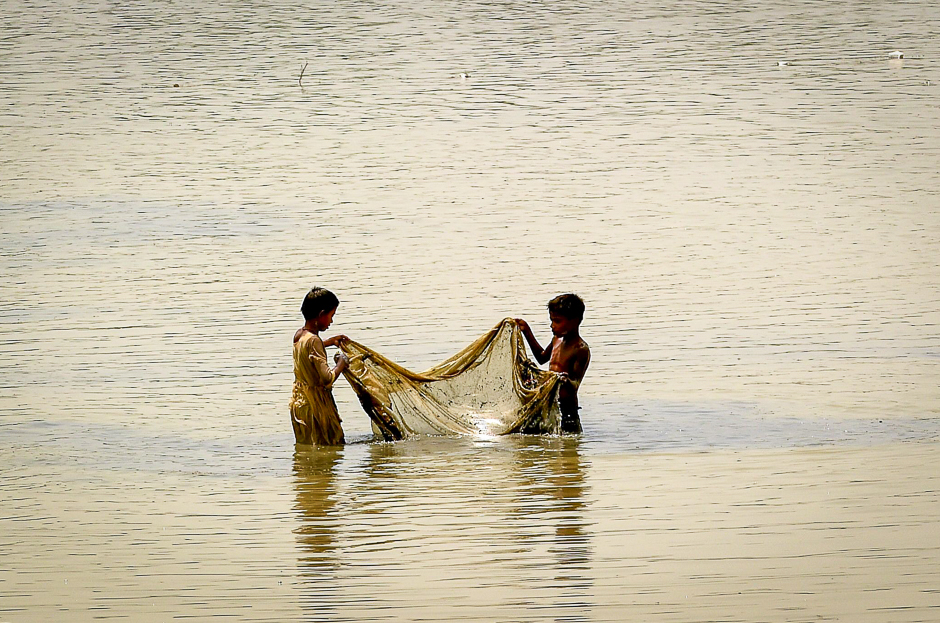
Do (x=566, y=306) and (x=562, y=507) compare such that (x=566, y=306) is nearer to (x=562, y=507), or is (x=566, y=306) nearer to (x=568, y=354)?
(x=568, y=354)

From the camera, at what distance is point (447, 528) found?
23.6 feet

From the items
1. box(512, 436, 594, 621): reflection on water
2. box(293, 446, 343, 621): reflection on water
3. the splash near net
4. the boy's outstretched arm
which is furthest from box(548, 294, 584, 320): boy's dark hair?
box(293, 446, 343, 621): reflection on water

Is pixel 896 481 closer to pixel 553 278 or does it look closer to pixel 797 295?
pixel 797 295

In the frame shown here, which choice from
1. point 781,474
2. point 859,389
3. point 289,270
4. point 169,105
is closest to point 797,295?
point 859,389

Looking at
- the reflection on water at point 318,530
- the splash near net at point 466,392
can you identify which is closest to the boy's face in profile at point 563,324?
the splash near net at point 466,392

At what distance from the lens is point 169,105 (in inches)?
1014

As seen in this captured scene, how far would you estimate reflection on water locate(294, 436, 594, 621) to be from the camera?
610 centimetres

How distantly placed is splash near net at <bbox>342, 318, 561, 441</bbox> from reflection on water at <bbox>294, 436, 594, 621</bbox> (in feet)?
0.60

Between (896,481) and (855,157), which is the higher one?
(855,157)

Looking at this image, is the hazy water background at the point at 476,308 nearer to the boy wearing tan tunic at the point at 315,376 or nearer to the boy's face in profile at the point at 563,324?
the boy wearing tan tunic at the point at 315,376

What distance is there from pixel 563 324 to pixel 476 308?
445cm

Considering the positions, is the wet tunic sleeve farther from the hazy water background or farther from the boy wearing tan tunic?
the hazy water background

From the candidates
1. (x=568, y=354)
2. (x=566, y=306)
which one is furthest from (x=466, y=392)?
(x=566, y=306)

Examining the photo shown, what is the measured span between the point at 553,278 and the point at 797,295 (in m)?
2.44
